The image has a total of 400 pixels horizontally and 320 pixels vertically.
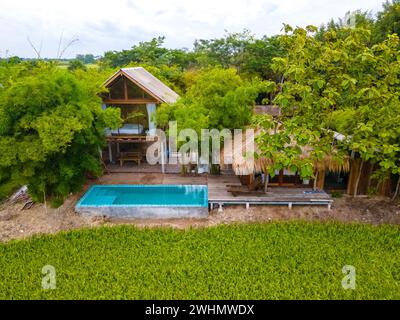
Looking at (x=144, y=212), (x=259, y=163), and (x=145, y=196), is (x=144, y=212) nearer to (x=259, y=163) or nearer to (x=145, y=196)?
(x=145, y=196)

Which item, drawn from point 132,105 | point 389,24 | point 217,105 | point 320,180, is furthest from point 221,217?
point 389,24

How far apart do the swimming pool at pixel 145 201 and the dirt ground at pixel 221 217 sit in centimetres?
29

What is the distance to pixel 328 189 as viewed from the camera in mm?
13414

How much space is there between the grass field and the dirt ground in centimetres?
72

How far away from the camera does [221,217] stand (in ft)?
38.5

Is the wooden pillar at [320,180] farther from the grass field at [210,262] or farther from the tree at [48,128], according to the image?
the tree at [48,128]

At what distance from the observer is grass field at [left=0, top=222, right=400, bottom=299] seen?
8.01 meters

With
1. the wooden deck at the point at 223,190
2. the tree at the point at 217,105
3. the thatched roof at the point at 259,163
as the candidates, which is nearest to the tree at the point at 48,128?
→ the wooden deck at the point at 223,190

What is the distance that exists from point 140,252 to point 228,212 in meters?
3.93

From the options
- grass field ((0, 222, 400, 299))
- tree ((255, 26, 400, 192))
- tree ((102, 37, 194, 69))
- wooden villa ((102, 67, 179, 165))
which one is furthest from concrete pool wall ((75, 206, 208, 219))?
tree ((102, 37, 194, 69))

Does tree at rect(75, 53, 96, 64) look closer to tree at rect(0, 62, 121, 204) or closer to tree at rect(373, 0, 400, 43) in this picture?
tree at rect(0, 62, 121, 204)

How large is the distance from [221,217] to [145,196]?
3.45 metres

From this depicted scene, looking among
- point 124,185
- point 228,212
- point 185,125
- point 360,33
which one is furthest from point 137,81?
point 360,33

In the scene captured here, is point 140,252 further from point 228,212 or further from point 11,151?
point 11,151
